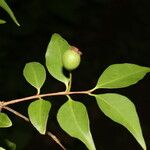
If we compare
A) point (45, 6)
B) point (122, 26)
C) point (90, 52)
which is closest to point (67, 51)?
point (45, 6)

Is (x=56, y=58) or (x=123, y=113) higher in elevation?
(x=56, y=58)

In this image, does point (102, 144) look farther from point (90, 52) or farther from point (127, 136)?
point (90, 52)

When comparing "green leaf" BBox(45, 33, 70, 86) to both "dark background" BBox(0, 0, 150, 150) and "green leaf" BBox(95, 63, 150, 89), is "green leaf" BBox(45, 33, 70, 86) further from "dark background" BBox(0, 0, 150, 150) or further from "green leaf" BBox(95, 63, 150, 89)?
"dark background" BBox(0, 0, 150, 150)

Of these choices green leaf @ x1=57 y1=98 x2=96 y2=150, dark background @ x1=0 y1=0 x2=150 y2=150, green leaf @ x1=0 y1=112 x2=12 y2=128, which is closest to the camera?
green leaf @ x1=57 y1=98 x2=96 y2=150

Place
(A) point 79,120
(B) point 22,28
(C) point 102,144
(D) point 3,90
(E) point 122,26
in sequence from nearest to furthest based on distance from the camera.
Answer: (A) point 79,120 < (D) point 3,90 < (B) point 22,28 < (C) point 102,144 < (E) point 122,26

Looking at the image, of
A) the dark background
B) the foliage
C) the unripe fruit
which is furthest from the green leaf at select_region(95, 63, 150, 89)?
the dark background

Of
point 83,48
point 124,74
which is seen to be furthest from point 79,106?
point 83,48

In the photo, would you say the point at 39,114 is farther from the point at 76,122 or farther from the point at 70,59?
the point at 70,59
